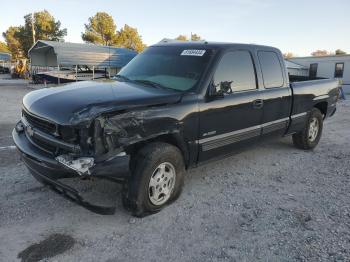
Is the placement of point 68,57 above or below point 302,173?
above

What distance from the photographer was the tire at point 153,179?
3416mm

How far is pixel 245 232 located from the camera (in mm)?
3461

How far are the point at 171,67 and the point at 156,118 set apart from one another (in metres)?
1.20

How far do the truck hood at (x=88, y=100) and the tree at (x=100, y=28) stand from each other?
1733 inches

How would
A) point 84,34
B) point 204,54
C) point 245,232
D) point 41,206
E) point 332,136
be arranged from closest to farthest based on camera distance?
1. point 245,232
2. point 41,206
3. point 204,54
4. point 332,136
5. point 84,34

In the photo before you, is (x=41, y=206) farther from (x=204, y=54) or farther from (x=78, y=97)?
(x=204, y=54)

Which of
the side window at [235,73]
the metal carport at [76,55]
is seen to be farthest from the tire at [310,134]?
the metal carport at [76,55]

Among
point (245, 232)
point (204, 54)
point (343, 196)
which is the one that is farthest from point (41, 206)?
point (343, 196)

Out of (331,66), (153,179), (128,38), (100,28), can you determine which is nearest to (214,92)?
(153,179)

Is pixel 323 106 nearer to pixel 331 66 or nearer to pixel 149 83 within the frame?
pixel 149 83

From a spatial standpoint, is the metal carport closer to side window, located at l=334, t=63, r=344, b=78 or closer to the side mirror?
side window, located at l=334, t=63, r=344, b=78

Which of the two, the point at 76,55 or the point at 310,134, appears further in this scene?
the point at 76,55

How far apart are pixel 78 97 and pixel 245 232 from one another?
2209 mm

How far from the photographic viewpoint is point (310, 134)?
6539 mm
